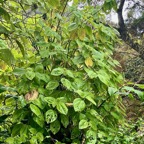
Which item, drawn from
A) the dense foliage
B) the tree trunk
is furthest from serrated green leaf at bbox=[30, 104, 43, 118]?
the tree trunk

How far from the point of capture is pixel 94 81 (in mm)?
1397

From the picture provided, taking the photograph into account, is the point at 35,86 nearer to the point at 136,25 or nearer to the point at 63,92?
the point at 63,92

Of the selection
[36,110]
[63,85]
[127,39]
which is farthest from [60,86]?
[127,39]

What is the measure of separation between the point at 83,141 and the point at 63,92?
0.27m

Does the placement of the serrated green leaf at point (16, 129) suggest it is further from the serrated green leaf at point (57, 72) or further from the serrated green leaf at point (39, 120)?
the serrated green leaf at point (57, 72)

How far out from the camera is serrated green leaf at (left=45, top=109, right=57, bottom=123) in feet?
4.00

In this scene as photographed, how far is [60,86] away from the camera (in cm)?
146

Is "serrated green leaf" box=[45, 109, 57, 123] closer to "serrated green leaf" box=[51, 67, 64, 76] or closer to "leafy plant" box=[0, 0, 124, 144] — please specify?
"leafy plant" box=[0, 0, 124, 144]

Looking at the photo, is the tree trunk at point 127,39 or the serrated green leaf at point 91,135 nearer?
the serrated green leaf at point 91,135

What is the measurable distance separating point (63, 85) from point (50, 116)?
0.23 meters

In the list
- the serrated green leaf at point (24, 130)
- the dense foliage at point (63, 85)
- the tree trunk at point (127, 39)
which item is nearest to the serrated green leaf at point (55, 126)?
the dense foliage at point (63, 85)

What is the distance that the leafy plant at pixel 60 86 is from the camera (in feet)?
4.07

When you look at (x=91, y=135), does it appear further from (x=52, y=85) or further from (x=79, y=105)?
(x=52, y=85)

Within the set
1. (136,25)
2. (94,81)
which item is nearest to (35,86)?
(94,81)
